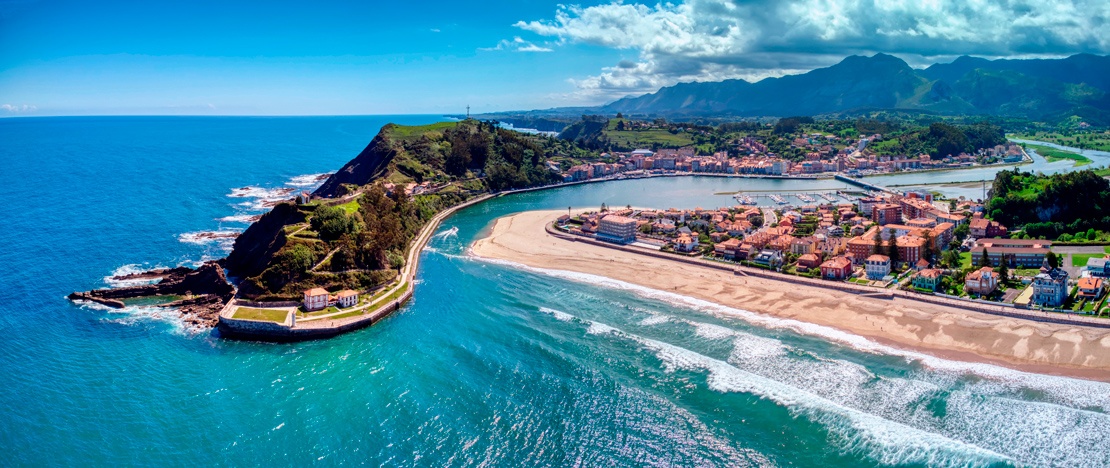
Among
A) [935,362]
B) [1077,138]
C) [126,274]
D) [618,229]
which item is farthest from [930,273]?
[1077,138]

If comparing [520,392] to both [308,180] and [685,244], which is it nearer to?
[685,244]

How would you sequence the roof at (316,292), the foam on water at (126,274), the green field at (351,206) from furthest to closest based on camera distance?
1. the green field at (351,206)
2. the foam on water at (126,274)
3. the roof at (316,292)

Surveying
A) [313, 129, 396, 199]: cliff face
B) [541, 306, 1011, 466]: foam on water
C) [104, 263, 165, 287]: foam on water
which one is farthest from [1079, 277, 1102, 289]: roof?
[313, 129, 396, 199]: cliff face

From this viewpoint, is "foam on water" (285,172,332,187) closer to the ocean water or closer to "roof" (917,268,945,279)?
the ocean water

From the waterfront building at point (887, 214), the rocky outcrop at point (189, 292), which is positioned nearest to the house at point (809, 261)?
the waterfront building at point (887, 214)

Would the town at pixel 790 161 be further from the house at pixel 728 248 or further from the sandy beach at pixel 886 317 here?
the sandy beach at pixel 886 317

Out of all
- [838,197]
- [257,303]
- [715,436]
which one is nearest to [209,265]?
[257,303]
